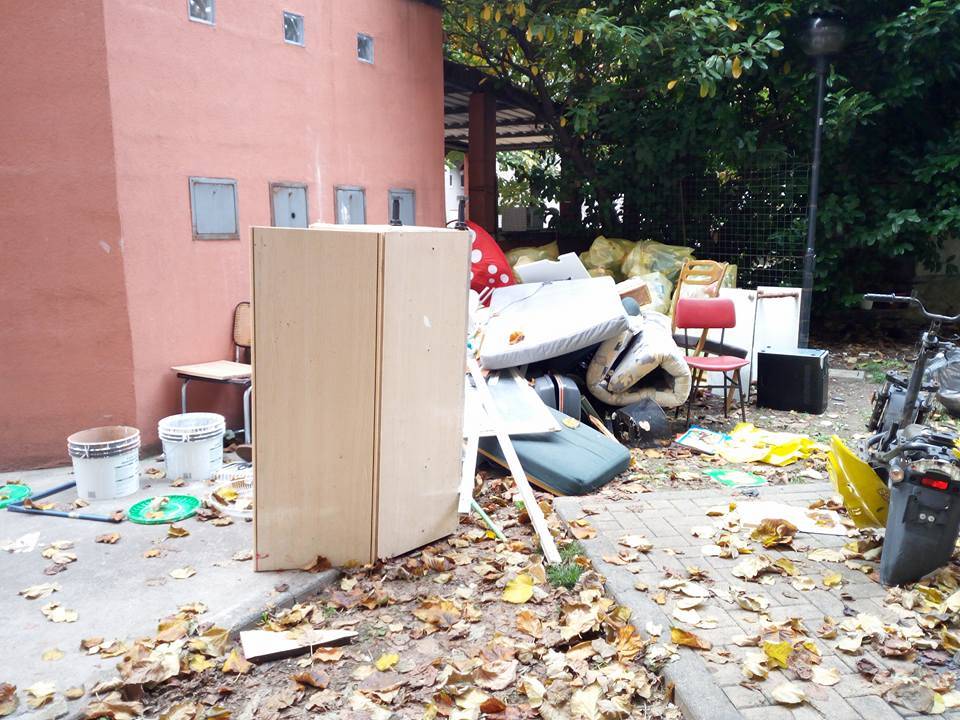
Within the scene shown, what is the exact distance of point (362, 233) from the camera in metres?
3.58

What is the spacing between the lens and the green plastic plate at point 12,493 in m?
4.90

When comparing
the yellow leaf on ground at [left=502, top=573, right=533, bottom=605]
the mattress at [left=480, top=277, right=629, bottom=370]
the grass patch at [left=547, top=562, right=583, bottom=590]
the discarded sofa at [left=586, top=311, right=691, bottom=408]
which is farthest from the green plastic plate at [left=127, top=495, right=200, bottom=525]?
the discarded sofa at [left=586, top=311, right=691, bottom=408]

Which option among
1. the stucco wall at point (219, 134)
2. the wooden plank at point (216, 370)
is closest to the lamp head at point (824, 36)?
the stucco wall at point (219, 134)

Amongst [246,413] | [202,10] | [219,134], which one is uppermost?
[202,10]

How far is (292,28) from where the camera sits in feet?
21.8

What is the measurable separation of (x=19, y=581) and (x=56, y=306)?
92.2 inches

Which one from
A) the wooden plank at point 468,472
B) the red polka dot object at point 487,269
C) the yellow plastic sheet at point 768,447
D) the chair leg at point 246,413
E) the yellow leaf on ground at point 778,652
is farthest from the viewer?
the red polka dot object at point 487,269

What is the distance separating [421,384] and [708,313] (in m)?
4.13

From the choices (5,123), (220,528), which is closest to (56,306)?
(5,123)

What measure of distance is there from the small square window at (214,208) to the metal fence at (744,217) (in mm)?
6514

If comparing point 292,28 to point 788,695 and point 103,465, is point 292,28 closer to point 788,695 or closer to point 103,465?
point 103,465

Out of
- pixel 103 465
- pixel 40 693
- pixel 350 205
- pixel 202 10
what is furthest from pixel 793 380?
pixel 40 693

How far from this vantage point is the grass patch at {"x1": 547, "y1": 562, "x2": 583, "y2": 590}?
3762 mm

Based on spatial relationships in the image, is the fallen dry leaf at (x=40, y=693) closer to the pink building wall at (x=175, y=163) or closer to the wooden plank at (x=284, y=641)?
the wooden plank at (x=284, y=641)
